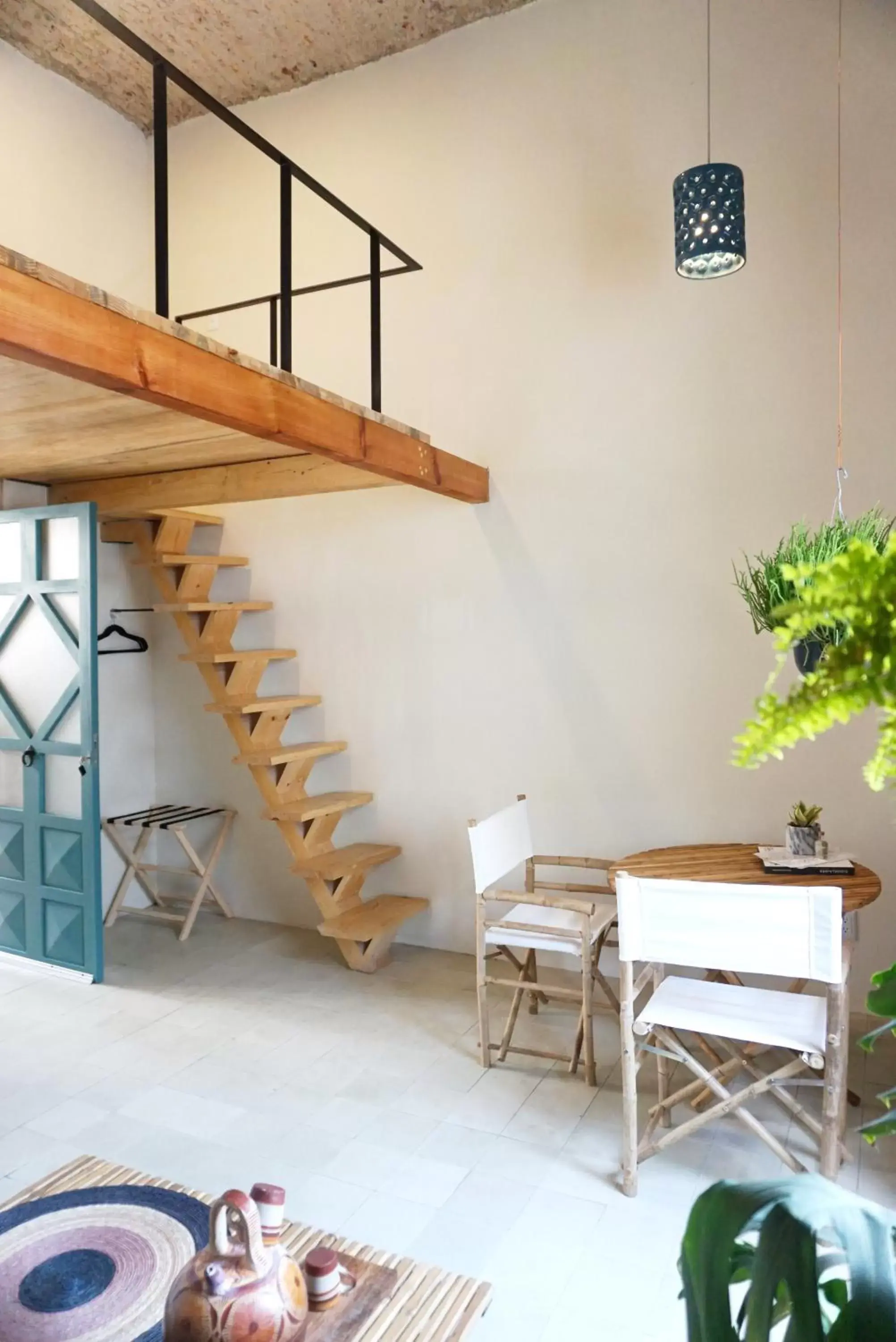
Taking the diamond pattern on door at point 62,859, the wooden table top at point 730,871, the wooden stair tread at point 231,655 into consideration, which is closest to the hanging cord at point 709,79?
the wooden table top at point 730,871

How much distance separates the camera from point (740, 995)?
2857mm

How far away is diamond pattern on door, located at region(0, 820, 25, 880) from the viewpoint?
186 inches

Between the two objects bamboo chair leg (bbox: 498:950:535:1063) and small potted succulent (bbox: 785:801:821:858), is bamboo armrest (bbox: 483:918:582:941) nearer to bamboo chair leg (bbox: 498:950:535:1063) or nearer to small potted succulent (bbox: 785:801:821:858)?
bamboo chair leg (bbox: 498:950:535:1063)

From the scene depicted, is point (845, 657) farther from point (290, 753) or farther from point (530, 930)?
point (290, 753)

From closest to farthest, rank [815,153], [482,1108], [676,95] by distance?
[482,1108]
[815,153]
[676,95]

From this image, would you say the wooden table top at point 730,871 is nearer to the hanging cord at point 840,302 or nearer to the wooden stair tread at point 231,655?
the hanging cord at point 840,302

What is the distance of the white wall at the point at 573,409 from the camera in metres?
3.93

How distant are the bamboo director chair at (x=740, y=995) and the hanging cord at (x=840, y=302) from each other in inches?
79.1

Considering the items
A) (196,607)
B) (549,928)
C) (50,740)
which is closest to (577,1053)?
(549,928)

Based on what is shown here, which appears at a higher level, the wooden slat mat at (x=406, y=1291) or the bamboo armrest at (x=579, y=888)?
the bamboo armrest at (x=579, y=888)

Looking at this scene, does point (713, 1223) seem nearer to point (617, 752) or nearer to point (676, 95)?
point (617, 752)

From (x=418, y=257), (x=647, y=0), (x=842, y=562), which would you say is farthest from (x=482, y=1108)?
(x=647, y=0)

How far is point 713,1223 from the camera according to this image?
69 centimetres

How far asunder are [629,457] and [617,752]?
138cm
